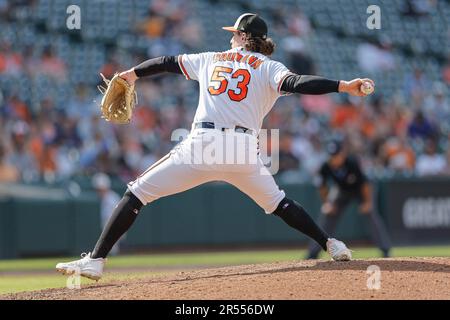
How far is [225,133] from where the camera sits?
5.66m

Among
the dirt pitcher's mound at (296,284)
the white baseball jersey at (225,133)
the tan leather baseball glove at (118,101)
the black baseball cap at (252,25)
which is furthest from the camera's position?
the tan leather baseball glove at (118,101)

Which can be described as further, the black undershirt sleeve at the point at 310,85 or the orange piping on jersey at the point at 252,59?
the orange piping on jersey at the point at 252,59

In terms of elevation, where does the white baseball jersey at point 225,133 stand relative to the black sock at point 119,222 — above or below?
above

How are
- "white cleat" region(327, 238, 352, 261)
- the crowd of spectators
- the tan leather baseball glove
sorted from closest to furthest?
"white cleat" region(327, 238, 352, 261), the tan leather baseball glove, the crowd of spectators

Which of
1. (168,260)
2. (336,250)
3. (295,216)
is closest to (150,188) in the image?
(295,216)

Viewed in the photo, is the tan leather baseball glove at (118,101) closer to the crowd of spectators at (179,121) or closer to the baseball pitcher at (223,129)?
the baseball pitcher at (223,129)

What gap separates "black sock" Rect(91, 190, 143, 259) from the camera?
5789mm

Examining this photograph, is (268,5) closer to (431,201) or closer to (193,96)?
(193,96)

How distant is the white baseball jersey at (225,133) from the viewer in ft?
18.5

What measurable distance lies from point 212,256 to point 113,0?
587 cm

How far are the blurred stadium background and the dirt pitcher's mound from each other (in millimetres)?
6700

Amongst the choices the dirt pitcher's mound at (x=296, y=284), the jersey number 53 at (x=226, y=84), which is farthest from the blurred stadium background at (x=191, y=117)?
the jersey number 53 at (x=226, y=84)

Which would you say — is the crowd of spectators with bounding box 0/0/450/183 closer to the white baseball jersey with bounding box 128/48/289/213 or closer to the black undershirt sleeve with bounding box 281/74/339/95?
the white baseball jersey with bounding box 128/48/289/213

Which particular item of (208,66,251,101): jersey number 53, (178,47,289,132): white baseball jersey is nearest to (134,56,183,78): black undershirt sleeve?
(178,47,289,132): white baseball jersey
